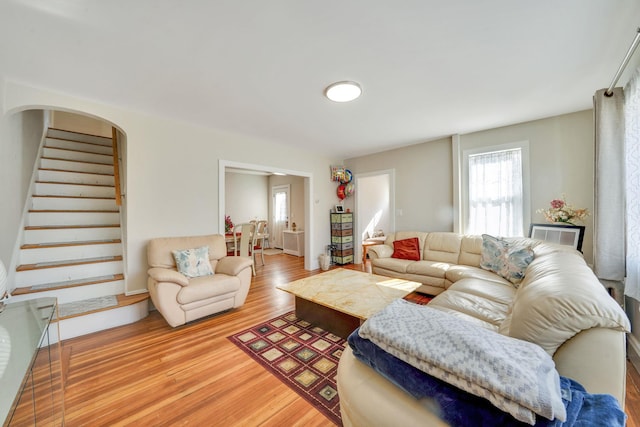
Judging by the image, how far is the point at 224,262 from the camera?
315 centimetres

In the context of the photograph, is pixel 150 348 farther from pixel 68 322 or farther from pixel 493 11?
pixel 493 11

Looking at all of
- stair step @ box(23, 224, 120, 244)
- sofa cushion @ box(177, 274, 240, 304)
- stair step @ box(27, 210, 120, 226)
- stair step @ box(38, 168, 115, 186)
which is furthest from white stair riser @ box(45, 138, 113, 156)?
sofa cushion @ box(177, 274, 240, 304)

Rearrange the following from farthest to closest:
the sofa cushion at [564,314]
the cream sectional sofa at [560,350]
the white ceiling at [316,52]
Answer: the white ceiling at [316,52] < the sofa cushion at [564,314] < the cream sectional sofa at [560,350]

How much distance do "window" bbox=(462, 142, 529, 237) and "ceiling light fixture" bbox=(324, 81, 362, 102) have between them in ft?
8.27

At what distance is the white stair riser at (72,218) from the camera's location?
2.98 m

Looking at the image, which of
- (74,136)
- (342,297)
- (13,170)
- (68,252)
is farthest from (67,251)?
(342,297)

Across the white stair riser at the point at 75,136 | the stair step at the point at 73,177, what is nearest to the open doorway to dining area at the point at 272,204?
the white stair riser at the point at 75,136

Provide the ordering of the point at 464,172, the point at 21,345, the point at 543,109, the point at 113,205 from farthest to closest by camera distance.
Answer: the point at 464,172, the point at 113,205, the point at 543,109, the point at 21,345

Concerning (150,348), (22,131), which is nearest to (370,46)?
(150,348)

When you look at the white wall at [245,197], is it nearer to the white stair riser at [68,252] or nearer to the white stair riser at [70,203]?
the white stair riser at [70,203]

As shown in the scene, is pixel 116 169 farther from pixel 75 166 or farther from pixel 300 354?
pixel 300 354

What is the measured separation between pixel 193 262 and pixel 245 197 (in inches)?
184

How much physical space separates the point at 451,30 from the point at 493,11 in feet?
0.76

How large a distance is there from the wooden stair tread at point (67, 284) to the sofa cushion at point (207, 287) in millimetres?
1069
